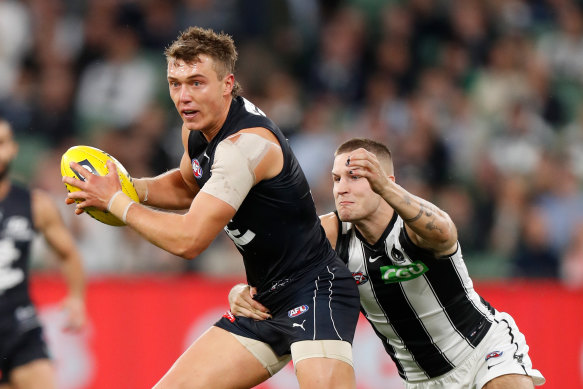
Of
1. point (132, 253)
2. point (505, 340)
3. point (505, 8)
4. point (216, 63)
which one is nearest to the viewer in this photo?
point (216, 63)

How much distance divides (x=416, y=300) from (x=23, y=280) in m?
3.19

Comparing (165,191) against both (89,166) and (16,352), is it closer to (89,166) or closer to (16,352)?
(89,166)

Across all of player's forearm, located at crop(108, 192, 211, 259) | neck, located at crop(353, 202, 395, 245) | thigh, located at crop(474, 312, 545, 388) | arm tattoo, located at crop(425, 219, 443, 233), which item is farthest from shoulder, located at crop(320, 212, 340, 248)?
player's forearm, located at crop(108, 192, 211, 259)

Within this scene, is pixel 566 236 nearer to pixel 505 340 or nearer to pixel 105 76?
pixel 505 340

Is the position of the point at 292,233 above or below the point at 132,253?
above

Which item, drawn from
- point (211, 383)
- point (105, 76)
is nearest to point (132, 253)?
point (105, 76)

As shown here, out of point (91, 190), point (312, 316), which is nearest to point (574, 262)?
point (312, 316)

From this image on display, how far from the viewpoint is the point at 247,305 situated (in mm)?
5383

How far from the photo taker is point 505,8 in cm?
1241

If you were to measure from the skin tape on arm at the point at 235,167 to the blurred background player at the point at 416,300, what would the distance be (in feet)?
2.40

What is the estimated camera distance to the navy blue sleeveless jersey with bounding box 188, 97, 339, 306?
508 centimetres

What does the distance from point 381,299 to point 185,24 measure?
7.03 m

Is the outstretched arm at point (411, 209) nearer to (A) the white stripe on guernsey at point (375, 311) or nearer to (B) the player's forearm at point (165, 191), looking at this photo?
(A) the white stripe on guernsey at point (375, 311)

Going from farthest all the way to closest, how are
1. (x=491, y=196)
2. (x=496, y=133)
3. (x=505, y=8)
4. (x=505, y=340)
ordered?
(x=505, y=8) → (x=496, y=133) → (x=491, y=196) → (x=505, y=340)
